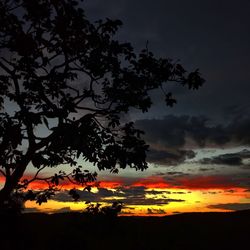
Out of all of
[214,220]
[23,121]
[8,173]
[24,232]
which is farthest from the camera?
[214,220]

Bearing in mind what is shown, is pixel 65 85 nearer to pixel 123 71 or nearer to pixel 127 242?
pixel 123 71

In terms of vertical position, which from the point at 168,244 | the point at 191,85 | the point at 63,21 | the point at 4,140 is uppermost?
the point at 63,21

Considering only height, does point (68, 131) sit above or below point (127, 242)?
above

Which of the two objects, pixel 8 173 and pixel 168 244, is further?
pixel 168 244

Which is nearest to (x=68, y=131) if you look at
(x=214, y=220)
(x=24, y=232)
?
(x=24, y=232)

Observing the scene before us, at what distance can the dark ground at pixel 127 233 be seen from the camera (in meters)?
17.4

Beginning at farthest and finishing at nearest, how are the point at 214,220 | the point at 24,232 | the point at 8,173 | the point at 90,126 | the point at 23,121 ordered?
the point at 214,220 < the point at 24,232 < the point at 8,173 < the point at 90,126 < the point at 23,121

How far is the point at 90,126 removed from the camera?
13234mm

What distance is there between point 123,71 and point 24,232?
7.42 m

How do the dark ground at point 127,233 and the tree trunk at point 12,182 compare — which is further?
the dark ground at point 127,233

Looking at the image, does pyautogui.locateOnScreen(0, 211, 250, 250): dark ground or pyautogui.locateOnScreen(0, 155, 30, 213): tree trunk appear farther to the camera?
pyautogui.locateOnScreen(0, 211, 250, 250): dark ground

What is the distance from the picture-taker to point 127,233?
2033 cm

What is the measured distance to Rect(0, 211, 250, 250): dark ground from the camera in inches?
686

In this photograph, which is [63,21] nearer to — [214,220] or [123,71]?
[123,71]
